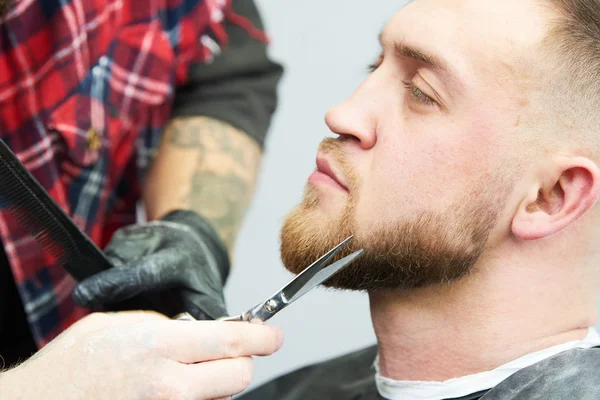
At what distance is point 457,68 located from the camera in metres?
1.21

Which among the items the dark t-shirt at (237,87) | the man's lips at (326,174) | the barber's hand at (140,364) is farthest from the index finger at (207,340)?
the dark t-shirt at (237,87)

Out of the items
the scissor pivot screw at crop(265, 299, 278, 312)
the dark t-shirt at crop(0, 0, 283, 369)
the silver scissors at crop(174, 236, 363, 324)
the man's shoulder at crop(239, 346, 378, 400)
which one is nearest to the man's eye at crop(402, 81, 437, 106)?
the silver scissors at crop(174, 236, 363, 324)

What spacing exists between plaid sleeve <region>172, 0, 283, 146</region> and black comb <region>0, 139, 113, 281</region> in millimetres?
642

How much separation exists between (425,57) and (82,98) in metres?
0.77

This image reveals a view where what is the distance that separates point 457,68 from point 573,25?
7.4 inches

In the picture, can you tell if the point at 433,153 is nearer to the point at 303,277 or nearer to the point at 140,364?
the point at 303,277

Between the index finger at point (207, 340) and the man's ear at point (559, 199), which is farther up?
the man's ear at point (559, 199)

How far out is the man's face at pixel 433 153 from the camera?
1206mm

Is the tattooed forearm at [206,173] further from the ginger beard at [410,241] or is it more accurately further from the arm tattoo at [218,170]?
the ginger beard at [410,241]

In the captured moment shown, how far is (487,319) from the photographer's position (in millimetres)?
1259


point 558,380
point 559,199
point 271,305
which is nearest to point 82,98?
point 271,305

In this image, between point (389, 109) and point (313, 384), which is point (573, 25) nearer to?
point (389, 109)

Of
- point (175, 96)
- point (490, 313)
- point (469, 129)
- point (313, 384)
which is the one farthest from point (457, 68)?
point (175, 96)

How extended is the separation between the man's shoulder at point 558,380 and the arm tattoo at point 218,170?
0.80 meters
